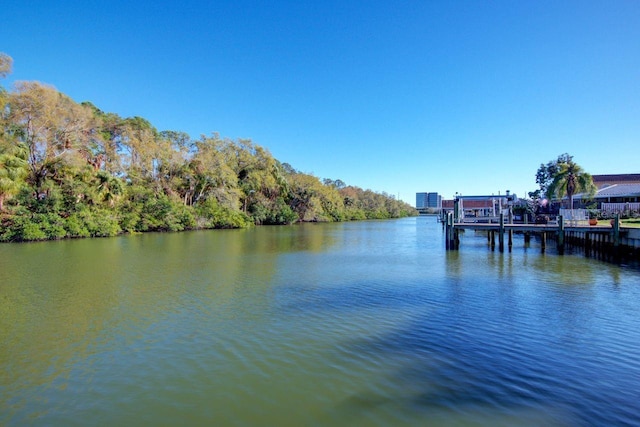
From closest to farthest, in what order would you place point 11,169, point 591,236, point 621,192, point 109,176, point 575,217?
point 591,236
point 11,169
point 575,217
point 109,176
point 621,192

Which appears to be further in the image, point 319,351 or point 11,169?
point 11,169

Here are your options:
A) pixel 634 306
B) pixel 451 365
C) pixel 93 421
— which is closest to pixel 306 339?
pixel 451 365

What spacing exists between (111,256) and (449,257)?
19.6 meters

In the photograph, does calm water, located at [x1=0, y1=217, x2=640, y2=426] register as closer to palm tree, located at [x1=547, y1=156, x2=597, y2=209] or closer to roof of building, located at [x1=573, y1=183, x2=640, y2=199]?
palm tree, located at [x1=547, y1=156, x2=597, y2=209]

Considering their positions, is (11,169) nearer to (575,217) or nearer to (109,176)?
(109,176)

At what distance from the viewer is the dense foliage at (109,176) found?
28094 millimetres

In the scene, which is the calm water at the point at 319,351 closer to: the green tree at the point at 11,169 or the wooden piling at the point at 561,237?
the wooden piling at the point at 561,237

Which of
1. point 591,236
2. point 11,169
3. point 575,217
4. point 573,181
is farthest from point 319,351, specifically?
point 573,181

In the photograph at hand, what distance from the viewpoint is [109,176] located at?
34.4m

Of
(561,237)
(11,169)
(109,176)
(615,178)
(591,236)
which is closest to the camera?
(561,237)

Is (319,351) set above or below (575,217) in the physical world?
below

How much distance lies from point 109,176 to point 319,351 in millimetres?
34296

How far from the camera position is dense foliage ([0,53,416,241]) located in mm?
28094

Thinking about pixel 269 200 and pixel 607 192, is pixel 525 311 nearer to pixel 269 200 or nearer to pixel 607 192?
pixel 607 192
